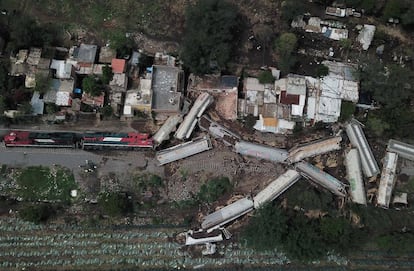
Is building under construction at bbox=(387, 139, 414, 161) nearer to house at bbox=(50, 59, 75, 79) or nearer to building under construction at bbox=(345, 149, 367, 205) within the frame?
building under construction at bbox=(345, 149, 367, 205)

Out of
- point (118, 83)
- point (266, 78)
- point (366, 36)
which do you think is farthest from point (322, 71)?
point (118, 83)

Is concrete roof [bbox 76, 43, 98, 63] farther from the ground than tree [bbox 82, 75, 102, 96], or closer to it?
farther from the ground

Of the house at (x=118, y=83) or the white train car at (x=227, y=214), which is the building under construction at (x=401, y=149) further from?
the house at (x=118, y=83)

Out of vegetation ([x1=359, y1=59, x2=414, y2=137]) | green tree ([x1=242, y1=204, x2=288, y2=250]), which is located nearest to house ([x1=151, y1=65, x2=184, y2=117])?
green tree ([x1=242, y1=204, x2=288, y2=250])

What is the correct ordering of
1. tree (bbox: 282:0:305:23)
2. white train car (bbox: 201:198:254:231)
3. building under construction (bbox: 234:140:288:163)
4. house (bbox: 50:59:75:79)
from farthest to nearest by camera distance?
tree (bbox: 282:0:305:23), house (bbox: 50:59:75:79), building under construction (bbox: 234:140:288:163), white train car (bbox: 201:198:254:231)

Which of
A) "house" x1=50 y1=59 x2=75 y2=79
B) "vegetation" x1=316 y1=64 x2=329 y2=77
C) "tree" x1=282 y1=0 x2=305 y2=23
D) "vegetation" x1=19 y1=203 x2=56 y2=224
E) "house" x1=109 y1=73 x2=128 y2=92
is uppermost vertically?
"tree" x1=282 y1=0 x2=305 y2=23

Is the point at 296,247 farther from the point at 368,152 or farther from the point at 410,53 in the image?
the point at 410,53

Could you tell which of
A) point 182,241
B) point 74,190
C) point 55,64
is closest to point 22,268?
point 74,190

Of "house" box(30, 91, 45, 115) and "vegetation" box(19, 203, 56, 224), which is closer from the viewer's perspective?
"vegetation" box(19, 203, 56, 224)
